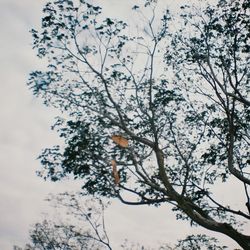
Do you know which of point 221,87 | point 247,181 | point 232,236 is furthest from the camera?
point 221,87

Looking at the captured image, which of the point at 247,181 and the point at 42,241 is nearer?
the point at 247,181

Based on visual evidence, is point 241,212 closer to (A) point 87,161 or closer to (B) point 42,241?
(A) point 87,161

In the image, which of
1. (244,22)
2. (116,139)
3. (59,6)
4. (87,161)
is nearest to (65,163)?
(87,161)

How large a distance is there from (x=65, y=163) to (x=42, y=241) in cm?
1657

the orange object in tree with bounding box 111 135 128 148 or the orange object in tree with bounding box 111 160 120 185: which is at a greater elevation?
the orange object in tree with bounding box 111 135 128 148

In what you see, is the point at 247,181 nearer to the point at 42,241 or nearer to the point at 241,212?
the point at 241,212

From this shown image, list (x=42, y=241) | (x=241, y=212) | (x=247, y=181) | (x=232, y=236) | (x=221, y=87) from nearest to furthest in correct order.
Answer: (x=232, y=236), (x=247, y=181), (x=241, y=212), (x=221, y=87), (x=42, y=241)

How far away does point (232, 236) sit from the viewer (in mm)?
8227

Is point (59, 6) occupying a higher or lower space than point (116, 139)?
higher

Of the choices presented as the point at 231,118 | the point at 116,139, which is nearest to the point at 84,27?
the point at 116,139

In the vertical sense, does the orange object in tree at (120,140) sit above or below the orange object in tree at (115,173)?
above

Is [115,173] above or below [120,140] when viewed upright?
below

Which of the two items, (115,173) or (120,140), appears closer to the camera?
(120,140)

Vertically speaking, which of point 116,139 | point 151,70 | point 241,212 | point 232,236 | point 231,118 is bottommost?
point 232,236
